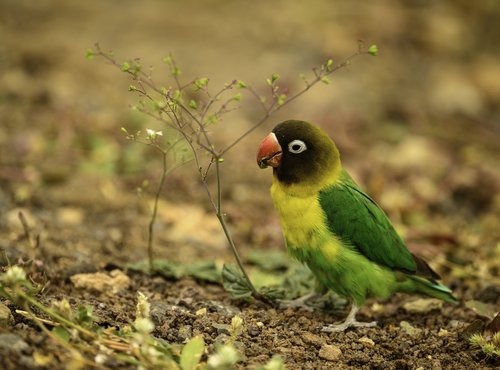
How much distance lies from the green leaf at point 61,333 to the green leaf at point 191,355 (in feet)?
Answer: 1.59

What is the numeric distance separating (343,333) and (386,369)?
43cm

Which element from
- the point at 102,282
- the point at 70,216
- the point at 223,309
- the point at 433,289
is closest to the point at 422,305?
the point at 433,289

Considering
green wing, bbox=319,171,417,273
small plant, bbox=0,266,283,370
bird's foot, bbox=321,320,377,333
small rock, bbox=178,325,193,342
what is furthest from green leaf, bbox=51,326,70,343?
green wing, bbox=319,171,417,273

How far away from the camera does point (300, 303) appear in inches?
160

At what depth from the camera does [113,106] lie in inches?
289

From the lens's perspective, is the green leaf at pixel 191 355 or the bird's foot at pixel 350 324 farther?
the bird's foot at pixel 350 324

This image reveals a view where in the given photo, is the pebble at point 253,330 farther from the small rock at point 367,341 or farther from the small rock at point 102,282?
the small rock at point 102,282

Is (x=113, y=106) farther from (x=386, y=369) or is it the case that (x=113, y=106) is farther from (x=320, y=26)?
(x=386, y=369)

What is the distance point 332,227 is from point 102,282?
4.48ft

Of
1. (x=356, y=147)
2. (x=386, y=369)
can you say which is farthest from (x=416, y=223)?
(x=386, y=369)

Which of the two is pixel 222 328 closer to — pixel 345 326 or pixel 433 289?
pixel 345 326

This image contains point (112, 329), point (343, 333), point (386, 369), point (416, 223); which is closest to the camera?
point (112, 329)

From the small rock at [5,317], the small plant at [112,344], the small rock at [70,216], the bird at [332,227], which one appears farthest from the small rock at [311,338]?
the small rock at [70,216]

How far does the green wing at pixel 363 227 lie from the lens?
3922 mm
